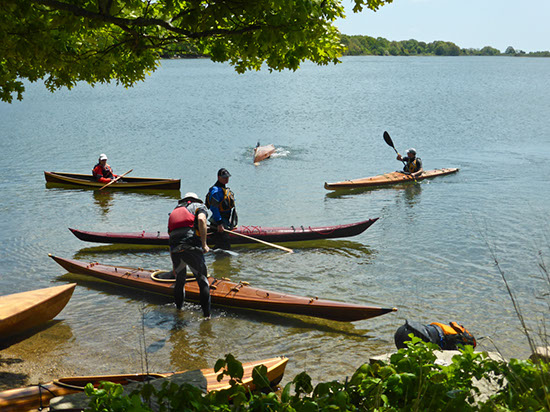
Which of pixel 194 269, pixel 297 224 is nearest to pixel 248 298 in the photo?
pixel 194 269

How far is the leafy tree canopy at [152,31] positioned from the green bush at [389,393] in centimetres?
368

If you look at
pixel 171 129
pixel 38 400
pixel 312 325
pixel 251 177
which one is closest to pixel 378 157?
pixel 251 177

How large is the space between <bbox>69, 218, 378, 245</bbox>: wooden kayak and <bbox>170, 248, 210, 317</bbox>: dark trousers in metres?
3.70

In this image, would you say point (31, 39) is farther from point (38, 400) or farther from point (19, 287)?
point (19, 287)

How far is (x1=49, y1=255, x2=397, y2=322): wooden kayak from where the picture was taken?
857 cm

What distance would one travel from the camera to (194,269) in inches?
353

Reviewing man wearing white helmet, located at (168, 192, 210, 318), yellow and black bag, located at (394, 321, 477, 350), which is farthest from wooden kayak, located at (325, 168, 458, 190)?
yellow and black bag, located at (394, 321, 477, 350)

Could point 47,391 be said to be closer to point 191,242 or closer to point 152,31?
point 191,242

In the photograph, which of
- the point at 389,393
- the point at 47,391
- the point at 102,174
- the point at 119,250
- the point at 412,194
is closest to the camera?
the point at 389,393

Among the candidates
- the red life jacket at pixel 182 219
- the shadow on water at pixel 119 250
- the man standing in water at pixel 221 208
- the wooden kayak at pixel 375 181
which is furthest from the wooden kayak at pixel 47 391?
the wooden kayak at pixel 375 181

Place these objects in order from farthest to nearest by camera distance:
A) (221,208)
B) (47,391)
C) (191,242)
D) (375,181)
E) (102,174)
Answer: (102,174), (375,181), (221,208), (191,242), (47,391)

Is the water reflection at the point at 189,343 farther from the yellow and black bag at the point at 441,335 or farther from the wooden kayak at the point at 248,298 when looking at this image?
the yellow and black bag at the point at 441,335

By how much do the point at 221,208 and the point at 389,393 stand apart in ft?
26.9

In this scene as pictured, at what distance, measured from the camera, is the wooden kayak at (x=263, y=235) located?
12906 mm
